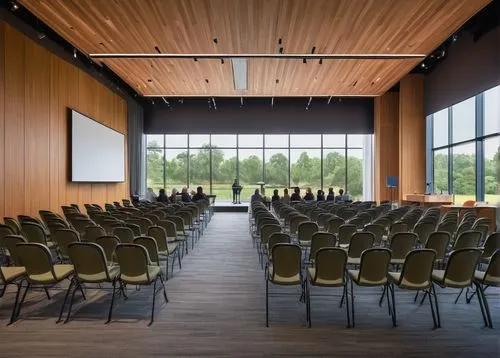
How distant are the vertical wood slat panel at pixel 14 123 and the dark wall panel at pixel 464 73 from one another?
41.2 feet

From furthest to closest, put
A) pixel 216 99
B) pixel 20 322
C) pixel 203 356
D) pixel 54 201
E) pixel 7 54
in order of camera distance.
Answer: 1. pixel 216 99
2. pixel 54 201
3. pixel 7 54
4. pixel 20 322
5. pixel 203 356

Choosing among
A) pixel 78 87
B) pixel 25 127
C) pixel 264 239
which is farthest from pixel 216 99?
pixel 264 239

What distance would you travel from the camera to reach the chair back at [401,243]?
4980mm

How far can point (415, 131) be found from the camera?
52.7 ft

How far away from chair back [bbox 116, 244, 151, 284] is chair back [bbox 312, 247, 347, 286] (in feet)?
5.97

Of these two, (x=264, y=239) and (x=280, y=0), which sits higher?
(x=280, y=0)

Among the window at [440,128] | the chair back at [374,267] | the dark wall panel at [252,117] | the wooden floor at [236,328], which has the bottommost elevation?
the wooden floor at [236,328]

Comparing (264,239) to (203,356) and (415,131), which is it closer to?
(203,356)

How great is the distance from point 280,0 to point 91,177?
8.60m

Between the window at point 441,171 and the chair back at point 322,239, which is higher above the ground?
the window at point 441,171

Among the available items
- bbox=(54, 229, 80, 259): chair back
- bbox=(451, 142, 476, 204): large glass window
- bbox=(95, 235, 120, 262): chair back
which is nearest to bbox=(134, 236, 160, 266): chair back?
bbox=(95, 235, 120, 262): chair back

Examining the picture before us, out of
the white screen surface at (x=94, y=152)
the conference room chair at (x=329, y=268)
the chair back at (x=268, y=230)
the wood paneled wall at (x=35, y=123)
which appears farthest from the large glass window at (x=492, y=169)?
the wood paneled wall at (x=35, y=123)

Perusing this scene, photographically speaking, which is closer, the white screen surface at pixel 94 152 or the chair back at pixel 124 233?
the chair back at pixel 124 233

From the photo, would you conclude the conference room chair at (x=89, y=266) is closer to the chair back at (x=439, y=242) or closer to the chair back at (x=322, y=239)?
the chair back at (x=322, y=239)
